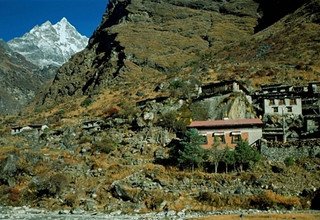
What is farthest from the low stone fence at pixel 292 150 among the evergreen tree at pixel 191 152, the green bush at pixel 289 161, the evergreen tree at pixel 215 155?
the evergreen tree at pixel 191 152

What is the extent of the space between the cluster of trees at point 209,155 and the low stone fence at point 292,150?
2469mm

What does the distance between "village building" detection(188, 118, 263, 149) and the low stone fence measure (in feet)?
15.8

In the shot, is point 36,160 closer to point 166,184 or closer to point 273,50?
point 166,184

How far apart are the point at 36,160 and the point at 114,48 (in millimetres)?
128377

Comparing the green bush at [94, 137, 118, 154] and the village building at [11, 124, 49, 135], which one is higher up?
the village building at [11, 124, 49, 135]

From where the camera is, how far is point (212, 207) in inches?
2303

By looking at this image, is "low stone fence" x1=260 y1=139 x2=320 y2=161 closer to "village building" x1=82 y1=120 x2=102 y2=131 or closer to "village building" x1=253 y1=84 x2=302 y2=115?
"village building" x1=253 y1=84 x2=302 y2=115

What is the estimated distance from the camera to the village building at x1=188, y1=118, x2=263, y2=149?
71375 millimetres

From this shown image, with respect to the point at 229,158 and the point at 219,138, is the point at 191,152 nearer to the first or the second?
the point at 229,158

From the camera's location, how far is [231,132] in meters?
71.9

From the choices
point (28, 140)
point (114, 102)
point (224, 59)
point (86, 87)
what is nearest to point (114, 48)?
point (86, 87)

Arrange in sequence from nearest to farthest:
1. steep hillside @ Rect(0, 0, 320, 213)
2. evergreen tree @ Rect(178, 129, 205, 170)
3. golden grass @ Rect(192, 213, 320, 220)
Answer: golden grass @ Rect(192, 213, 320, 220) → steep hillside @ Rect(0, 0, 320, 213) → evergreen tree @ Rect(178, 129, 205, 170)

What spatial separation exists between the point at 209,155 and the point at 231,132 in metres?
6.11

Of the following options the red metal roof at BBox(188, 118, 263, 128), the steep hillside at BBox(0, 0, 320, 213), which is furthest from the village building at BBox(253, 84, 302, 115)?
the red metal roof at BBox(188, 118, 263, 128)
